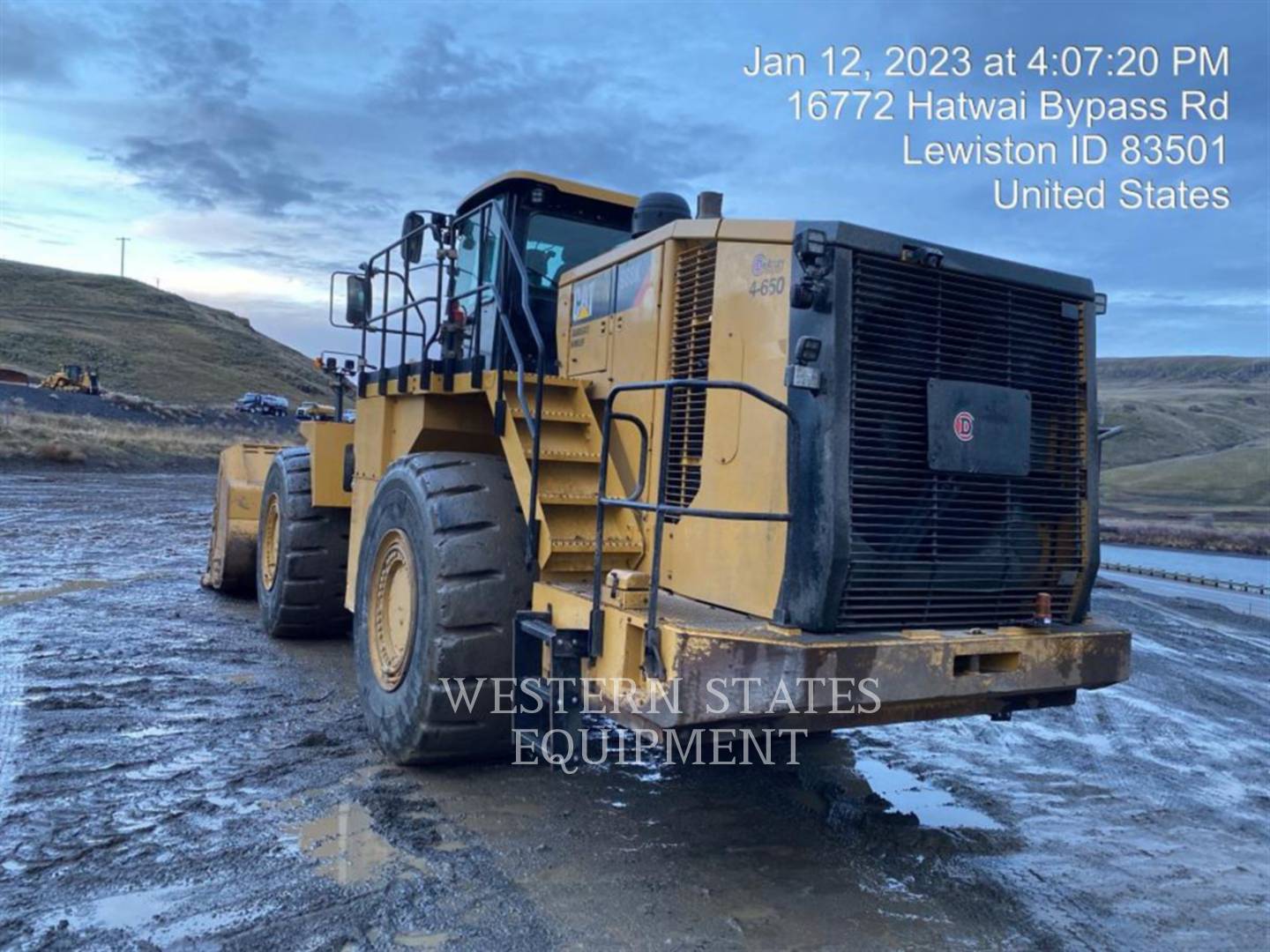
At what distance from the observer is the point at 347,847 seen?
13.8ft

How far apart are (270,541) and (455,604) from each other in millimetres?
4700

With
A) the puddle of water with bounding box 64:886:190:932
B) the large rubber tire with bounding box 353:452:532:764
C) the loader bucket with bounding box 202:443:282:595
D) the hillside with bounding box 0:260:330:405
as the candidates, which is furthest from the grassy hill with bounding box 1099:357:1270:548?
the hillside with bounding box 0:260:330:405

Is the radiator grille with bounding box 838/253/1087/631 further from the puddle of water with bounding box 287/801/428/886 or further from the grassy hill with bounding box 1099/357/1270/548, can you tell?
the puddle of water with bounding box 287/801/428/886

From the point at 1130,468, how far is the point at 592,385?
6449 centimetres

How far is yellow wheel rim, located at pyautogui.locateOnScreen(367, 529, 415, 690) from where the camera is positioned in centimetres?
517

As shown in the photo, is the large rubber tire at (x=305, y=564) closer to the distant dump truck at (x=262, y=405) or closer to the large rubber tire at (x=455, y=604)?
the large rubber tire at (x=455, y=604)

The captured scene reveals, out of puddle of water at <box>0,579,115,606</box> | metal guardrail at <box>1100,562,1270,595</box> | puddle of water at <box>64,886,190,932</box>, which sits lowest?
puddle of water at <box>64,886,190,932</box>

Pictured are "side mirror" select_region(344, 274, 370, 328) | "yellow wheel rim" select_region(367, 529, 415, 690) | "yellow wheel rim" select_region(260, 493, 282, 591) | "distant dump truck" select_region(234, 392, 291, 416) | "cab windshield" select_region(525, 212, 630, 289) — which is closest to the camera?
"yellow wheel rim" select_region(367, 529, 415, 690)

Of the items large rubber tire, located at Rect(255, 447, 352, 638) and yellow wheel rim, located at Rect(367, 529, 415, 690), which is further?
large rubber tire, located at Rect(255, 447, 352, 638)

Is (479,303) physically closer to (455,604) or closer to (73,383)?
(455,604)

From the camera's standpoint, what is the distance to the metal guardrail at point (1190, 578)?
54.1 feet

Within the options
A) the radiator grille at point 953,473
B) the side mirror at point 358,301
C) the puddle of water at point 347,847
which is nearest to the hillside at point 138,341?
the side mirror at point 358,301

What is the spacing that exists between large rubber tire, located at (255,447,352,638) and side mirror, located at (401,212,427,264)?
7.77 feet

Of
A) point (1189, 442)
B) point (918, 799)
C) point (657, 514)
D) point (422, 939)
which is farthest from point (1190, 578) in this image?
point (1189, 442)
